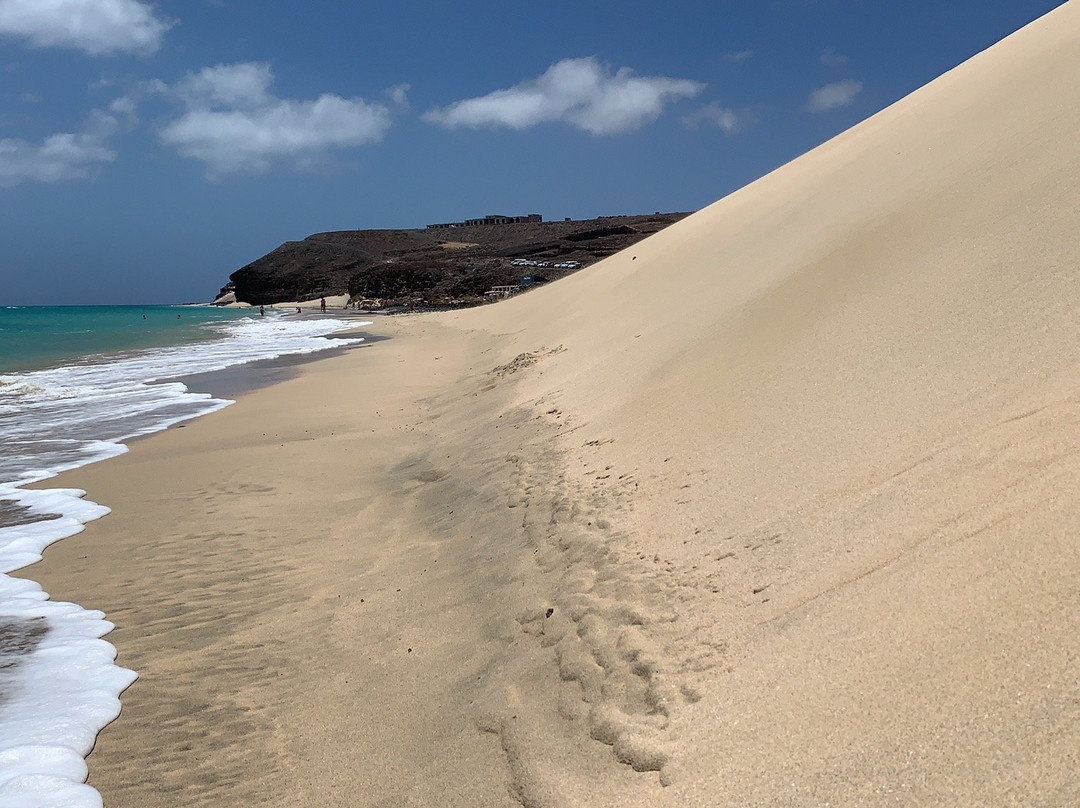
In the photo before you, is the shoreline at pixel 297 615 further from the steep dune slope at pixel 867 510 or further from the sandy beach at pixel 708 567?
the steep dune slope at pixel 867 510

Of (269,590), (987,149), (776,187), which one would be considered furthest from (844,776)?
(776,187)

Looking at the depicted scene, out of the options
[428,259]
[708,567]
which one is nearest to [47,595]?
[708,567]

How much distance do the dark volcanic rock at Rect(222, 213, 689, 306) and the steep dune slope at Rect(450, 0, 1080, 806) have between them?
116 feet

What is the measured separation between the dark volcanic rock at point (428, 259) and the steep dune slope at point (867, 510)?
35.3 meters

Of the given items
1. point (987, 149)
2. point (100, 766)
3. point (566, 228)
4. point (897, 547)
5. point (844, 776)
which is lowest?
point (100, 766)

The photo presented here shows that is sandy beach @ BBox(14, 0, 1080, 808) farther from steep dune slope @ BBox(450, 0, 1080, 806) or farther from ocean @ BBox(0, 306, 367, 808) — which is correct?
ocean @ BBox(0, 306, 367, 808)

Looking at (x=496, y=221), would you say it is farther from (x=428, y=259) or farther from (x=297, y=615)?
(x=297, y=615)

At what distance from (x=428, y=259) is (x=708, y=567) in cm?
6261

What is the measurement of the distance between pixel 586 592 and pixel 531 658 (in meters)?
0.38

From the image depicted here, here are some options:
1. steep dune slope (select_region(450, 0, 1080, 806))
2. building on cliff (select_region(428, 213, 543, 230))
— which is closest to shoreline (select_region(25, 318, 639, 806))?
steep dune slope (select_region(450, 0, 1080, 806))

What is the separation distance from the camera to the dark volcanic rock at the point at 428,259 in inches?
1826

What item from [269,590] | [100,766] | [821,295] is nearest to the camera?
[100,766]

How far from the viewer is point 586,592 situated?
Result: 3219 mm

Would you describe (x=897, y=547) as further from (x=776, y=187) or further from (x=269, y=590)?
(x=776, y=187)
